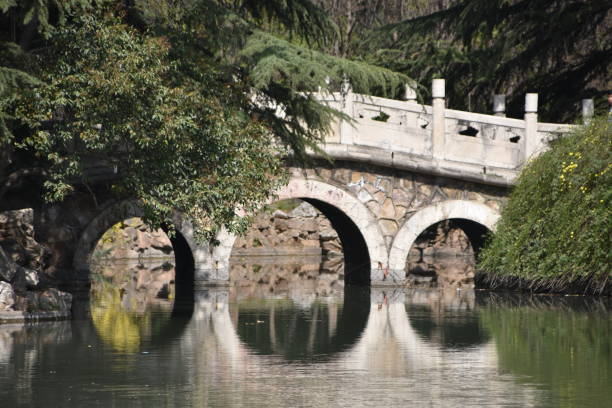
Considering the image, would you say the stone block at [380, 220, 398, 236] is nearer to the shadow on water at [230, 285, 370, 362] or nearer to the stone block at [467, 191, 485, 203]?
the shadow on water at [230, 285, 370, 362]

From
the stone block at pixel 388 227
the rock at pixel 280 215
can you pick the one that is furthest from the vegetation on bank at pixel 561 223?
the rock at pixel 280 215

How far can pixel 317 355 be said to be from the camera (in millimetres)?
12414

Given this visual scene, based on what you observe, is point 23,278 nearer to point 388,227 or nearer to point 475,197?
point 388,227

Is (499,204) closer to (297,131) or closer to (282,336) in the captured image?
(297,131)

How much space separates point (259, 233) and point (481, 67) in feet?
49.5

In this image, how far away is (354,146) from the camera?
71.8 feet

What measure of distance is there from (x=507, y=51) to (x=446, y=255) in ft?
51.9

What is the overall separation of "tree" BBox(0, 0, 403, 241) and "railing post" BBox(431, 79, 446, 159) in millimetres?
4912

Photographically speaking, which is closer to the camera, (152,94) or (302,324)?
(152,94)

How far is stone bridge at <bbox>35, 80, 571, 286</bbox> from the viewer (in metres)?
21.4

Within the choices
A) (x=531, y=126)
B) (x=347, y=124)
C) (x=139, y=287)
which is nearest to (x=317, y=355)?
(x=347, y=124)

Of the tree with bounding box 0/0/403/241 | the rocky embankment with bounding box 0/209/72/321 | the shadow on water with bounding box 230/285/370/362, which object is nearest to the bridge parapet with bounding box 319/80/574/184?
the shadow on water with bounding box 230/285/370/362

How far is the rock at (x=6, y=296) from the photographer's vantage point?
1519cm

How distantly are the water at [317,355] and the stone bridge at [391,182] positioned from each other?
218cm
